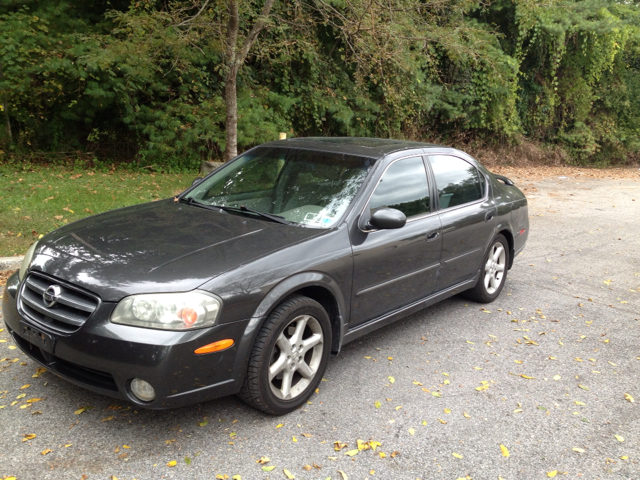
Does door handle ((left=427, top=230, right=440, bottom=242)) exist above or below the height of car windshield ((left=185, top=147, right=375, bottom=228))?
below

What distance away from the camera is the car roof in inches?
176

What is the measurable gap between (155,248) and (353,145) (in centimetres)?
196

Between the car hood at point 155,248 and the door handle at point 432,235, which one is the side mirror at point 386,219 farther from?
the door handle at point 432,235

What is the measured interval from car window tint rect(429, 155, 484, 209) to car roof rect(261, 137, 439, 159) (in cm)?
24

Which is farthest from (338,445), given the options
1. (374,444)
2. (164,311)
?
(164,311)

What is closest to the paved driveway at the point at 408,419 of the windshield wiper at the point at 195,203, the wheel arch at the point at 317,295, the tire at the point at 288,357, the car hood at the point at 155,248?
the tire at the point at 288,357

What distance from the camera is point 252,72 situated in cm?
1384

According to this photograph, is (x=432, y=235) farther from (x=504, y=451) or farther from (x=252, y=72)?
(x=252, y=72)

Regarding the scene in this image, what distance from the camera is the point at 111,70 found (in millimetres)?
11523

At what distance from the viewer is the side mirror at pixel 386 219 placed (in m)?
3.84

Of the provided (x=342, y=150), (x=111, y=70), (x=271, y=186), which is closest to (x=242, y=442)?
(x=271, y=186)

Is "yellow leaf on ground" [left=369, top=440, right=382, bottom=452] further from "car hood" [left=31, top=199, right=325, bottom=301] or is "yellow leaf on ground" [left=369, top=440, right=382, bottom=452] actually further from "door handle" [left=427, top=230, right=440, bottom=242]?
"door handle" [left=427, top=230, right=440, bottom=242]

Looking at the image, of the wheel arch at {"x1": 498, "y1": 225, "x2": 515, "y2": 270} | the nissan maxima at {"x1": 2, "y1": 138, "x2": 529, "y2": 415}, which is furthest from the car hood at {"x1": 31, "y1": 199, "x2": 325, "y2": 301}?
the wheel arch at {"x1": 498, "y1": 225, "x2": 515, "y2": 270}

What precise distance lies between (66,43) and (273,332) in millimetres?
11192
